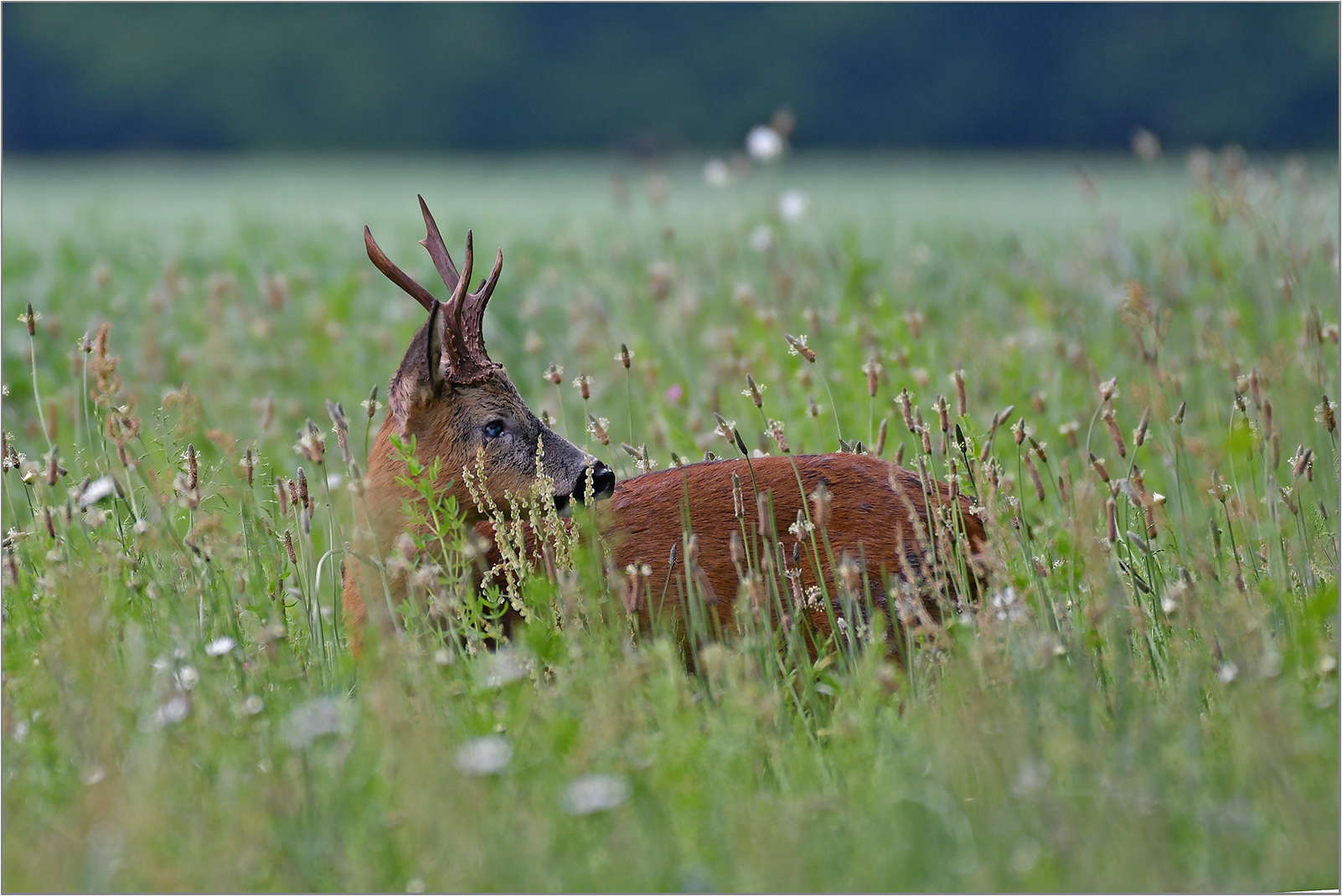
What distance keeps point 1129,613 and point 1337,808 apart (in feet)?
3.07

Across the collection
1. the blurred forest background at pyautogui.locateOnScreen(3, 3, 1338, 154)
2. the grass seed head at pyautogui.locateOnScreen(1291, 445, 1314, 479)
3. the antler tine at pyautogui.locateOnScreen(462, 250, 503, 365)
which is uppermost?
the blurred forest background at pyautogui.locateOnScreen(3, 3, 1338, 154)

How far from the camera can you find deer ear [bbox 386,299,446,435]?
11.9 ft

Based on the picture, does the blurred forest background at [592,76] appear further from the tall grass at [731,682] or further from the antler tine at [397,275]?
the antler tine at [397,275]

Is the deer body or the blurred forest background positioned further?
the blurred forest background

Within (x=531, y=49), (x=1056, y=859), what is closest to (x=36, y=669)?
(x=1056, y=859)

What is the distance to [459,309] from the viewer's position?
12.1ft

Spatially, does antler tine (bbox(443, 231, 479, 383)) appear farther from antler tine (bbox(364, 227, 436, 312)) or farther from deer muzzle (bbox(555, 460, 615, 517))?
deer muzzle (bbox(555, 460, 615, 517))

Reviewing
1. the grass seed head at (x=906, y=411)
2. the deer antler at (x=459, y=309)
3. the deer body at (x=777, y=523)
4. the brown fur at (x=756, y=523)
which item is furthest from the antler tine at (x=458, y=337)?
the grass seed head at (x=906, y=411)

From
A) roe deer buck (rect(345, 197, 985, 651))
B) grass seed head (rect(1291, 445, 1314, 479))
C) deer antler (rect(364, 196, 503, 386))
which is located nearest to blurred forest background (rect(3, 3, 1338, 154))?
grass seed head (rect(1291, 445, 1314, 479))

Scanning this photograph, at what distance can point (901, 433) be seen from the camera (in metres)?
5.51

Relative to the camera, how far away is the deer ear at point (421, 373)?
3637mm

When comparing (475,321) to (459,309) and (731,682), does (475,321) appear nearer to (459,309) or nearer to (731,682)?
(459,309)

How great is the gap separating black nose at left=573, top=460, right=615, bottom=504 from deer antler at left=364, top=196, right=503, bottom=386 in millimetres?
411

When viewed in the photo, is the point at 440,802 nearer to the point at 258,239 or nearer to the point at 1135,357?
the point at 1135,357
